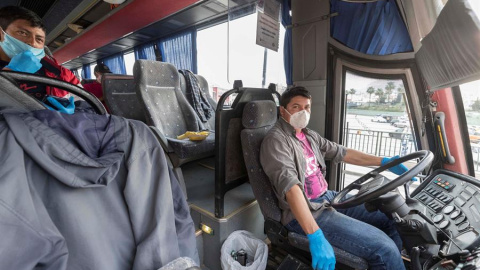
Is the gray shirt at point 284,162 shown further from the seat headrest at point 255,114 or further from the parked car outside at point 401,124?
the parked car outside at point 401,124

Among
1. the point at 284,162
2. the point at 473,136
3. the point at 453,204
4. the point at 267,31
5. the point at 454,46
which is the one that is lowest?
the point at 453,204

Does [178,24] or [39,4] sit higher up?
[39,4]

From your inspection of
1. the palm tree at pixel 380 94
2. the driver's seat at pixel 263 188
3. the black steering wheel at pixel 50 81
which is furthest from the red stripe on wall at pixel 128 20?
the black steering wheel at pixel 50 81

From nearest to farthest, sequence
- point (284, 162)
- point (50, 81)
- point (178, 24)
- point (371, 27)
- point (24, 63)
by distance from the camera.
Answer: point (50, 81), point (24, 63), point (284, 162), point (371, 27), point (178, 24)

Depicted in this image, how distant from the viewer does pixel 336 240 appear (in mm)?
1260

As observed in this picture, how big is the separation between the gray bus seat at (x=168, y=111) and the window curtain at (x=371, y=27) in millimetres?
1662

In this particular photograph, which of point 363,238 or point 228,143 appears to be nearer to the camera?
point 363,238

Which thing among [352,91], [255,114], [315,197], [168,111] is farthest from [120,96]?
[352,91]

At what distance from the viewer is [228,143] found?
158cm

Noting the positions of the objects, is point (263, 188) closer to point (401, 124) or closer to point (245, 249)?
point (245, 249)

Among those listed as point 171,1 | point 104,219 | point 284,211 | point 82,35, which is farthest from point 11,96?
point 82,35

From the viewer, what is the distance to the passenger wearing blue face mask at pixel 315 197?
1.18 m

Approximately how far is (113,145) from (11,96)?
309 mm

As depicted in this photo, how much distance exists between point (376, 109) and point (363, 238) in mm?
1417
